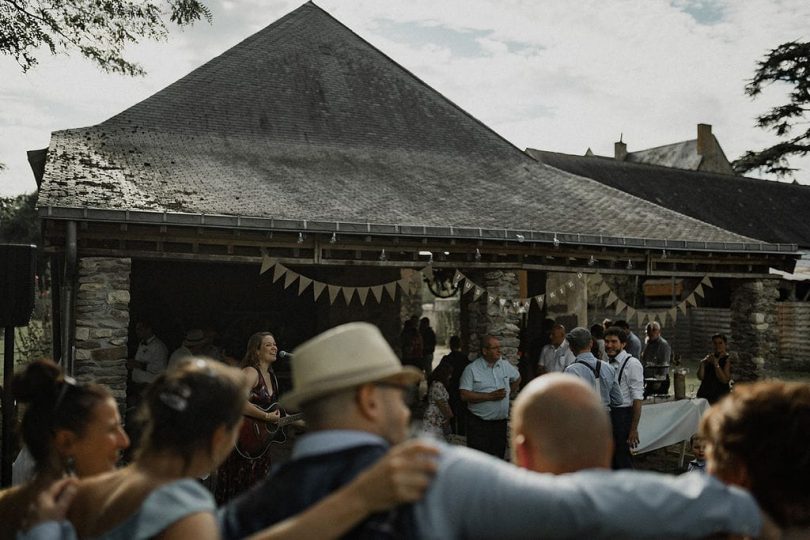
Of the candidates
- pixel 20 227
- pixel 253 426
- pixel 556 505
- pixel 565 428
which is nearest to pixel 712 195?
pixel 253 426

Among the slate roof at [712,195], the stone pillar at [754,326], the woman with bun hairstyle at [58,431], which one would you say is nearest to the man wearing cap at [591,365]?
the woman with bun hairstyle at [58,431]

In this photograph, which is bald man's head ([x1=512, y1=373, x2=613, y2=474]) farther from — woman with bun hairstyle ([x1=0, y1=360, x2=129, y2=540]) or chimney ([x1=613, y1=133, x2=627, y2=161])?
chimney ([x1=613, y1=133, x2=627, y2=161])

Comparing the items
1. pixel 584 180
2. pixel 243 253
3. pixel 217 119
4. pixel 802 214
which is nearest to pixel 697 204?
pixel 802 214

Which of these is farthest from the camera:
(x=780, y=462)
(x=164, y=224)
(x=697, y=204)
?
(x=697, y=204)

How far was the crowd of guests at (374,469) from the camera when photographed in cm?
124

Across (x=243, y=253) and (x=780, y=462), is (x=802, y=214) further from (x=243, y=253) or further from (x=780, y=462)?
(x=780, y=462)

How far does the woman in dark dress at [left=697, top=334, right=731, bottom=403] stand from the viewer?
7934 millimetres

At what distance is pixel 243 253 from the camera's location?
8.05 m

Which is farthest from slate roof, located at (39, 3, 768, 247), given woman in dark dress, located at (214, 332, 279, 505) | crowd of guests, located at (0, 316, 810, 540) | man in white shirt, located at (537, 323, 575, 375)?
crowd of guests, located at (0, 316, 810, 540)

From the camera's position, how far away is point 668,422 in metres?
8.20

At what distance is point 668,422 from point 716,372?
0.81 meters

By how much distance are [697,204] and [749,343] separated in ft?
37.8

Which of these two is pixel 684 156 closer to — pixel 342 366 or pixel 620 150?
pixel 620 150

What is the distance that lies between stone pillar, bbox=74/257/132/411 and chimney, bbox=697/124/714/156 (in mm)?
26895
